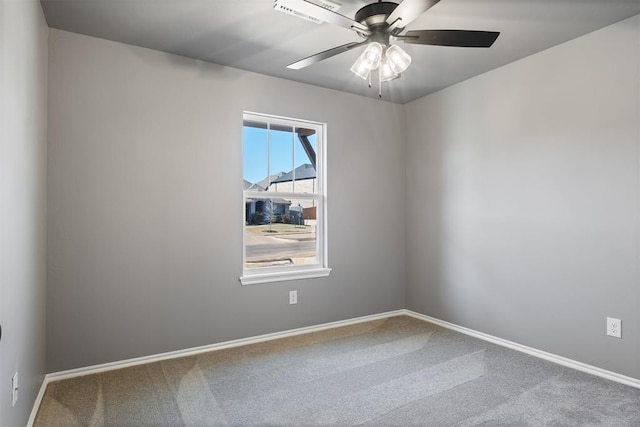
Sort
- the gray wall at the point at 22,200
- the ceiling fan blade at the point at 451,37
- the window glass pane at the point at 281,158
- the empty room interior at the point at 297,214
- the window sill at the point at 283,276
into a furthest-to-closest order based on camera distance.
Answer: the window glass pane at the point at 281,158 < the window sill at the point at 283,276 < the empty room interior at the point at 297,214 < the ceiling fan blade at the point at 451,37 < the gray wall at the point at 22,200

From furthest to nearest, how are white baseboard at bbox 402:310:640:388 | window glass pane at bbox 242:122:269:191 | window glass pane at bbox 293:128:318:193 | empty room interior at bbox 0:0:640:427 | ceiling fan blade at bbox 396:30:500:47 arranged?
window glass pane at bbox 293:128:318:193
window glass pane at bbox 242:122:269:191
white baseboard at bbox 402:310:640:388
empty room interior at bbox 0:0:640:427
ceiling fan blade at bbox 396:30:500:47

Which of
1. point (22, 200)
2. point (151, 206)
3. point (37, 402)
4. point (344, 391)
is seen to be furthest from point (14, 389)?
point (344, 391)

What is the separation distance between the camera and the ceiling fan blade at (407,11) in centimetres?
160

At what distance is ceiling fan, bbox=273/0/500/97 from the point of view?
1.69 metres

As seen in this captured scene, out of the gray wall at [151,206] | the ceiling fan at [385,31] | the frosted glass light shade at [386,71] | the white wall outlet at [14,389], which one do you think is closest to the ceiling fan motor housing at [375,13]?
the ceiling fan at [385,31]

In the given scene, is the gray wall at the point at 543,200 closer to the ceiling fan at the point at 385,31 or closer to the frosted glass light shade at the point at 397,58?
the ceiling fan at the point at 385,31

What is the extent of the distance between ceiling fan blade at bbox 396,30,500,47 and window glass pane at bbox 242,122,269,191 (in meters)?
1.80

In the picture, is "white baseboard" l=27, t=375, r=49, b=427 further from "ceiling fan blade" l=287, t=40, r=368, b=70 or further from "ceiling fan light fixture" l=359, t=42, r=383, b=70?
"ceiling fan light fixture" l=359, t=42, r=383, b=70

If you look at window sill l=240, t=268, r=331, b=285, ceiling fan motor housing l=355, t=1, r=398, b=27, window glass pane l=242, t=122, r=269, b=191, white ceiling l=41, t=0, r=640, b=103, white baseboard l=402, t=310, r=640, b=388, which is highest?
white ceiling l=41, t=0, r=640, b=103

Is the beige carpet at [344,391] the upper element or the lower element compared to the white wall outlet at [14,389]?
lower

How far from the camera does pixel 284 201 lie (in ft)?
11.8

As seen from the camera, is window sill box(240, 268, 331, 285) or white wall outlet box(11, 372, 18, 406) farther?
window sill box(240, 268, 331, 285)

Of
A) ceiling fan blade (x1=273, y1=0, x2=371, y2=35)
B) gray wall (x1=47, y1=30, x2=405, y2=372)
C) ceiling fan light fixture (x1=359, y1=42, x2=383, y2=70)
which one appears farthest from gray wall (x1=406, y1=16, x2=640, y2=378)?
ceiling fan blade (x1=273, y1=0, x2=371, y2=35)

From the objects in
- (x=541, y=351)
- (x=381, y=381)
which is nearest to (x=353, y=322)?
(x=381, y=381)
